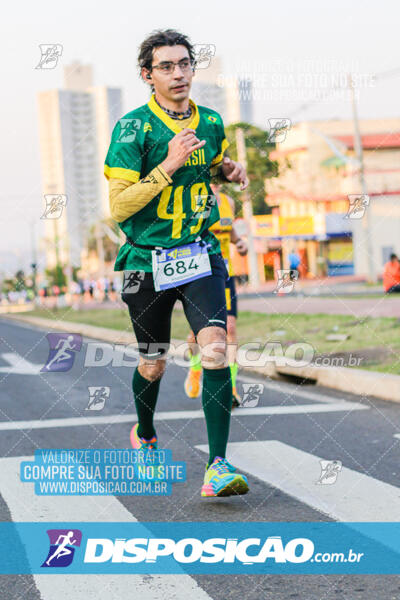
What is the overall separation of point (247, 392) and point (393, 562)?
4962 mm

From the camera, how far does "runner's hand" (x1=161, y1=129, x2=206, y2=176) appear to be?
153 inches

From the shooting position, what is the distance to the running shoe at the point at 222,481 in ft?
12.7

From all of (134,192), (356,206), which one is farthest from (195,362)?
(134,192)

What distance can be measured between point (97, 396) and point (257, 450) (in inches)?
113

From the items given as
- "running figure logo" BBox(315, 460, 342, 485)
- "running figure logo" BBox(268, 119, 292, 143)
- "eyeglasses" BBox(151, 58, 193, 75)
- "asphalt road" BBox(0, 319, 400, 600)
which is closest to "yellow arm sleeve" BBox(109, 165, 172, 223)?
"eyeglasses" BBox(151, 58, 193, 75)

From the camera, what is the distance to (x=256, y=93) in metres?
6.74

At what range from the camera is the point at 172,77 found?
4.12 meters

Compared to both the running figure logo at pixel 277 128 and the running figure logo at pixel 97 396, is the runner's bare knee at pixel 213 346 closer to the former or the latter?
the running figure logo at pixel 277 128

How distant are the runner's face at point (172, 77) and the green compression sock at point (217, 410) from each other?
1.29 metres

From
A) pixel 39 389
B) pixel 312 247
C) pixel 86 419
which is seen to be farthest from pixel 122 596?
pixel 312 247

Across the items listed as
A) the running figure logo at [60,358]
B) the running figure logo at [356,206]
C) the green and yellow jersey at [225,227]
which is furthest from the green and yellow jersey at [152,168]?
the running figure logo at [60,358]

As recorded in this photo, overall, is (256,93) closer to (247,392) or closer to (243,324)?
(247,392)

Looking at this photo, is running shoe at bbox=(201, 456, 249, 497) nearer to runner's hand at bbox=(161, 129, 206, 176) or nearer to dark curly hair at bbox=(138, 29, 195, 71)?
runner's hand at bbox=(161, 129, 206, 176)

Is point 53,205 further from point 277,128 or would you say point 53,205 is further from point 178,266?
point 178,266
